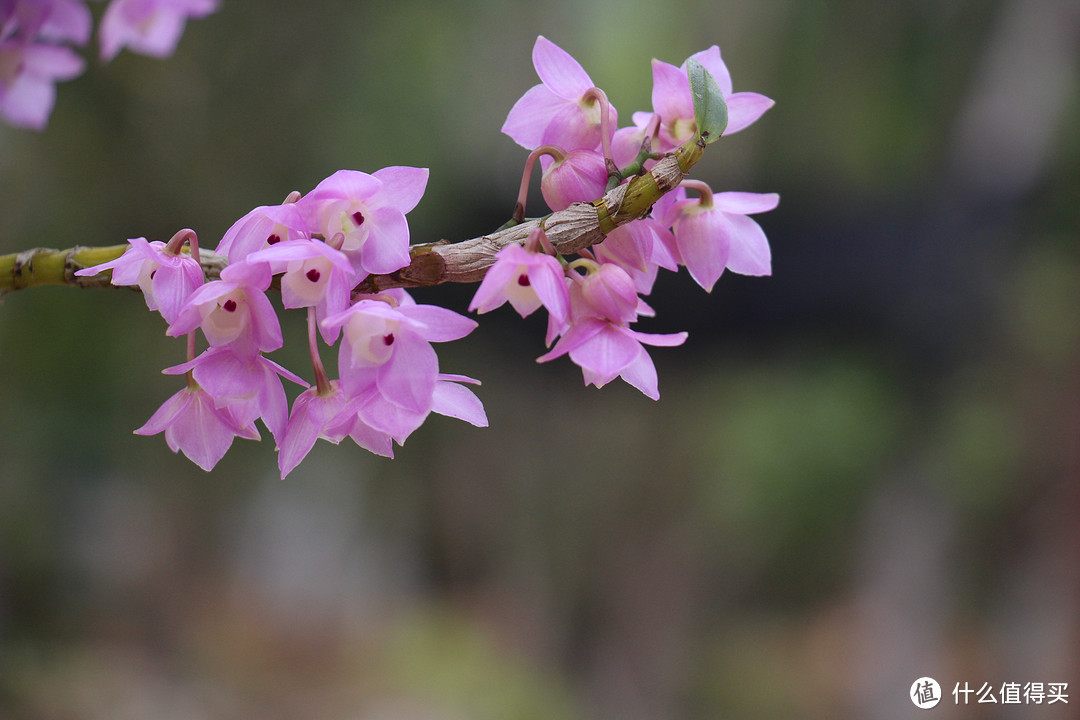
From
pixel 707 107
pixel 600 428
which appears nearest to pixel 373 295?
pixel 707 107

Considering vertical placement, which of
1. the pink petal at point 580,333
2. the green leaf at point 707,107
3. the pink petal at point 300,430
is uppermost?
the green leaf at point 707,107

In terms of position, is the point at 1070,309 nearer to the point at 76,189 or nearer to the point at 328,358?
the point at 328,358

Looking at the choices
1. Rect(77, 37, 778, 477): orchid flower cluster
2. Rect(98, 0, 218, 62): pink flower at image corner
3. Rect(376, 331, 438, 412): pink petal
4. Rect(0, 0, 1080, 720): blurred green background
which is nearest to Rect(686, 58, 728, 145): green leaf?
Rect(77, 37, 778, 477): orchid flower cluster

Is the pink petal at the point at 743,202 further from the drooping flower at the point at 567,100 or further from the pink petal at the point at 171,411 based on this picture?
the pink petal at the point at 171,411

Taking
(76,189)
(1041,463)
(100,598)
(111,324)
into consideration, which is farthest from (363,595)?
(1041,463)

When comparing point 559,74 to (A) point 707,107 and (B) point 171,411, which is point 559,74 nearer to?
(A) point 707,107

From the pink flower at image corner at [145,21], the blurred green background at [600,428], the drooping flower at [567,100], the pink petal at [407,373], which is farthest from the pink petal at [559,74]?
the blurred green background at [600,428]
